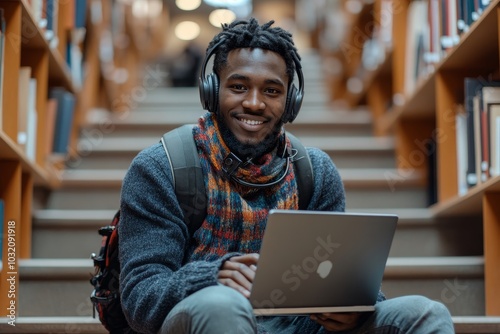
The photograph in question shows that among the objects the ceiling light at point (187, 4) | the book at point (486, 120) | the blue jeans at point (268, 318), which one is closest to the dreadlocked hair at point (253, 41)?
the blue jeans at point (268, 318)

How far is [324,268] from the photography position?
1.36 metres

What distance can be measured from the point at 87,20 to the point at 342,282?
2656mm

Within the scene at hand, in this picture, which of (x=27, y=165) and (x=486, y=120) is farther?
(x=27, y=165)

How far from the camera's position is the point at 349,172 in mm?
3150

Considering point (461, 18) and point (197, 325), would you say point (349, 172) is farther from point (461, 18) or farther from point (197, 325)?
point (197, 325)

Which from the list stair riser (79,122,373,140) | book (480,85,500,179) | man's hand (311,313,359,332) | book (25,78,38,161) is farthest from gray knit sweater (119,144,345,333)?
stair riser (79,122,373,140)

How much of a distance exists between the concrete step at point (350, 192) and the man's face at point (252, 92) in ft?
4.44

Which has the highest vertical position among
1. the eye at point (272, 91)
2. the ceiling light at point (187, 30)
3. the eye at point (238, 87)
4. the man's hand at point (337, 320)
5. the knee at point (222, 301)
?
the ceiling light at point (187, 30)

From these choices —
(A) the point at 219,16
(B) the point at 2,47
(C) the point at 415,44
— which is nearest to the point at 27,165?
(B) the point at 2,47

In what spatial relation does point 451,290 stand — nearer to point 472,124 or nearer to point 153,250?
point 472,124

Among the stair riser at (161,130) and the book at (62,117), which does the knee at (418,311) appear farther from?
the stair riser at (161,130)

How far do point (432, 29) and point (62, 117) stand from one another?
136 cm

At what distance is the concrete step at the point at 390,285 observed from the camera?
7.23 feet

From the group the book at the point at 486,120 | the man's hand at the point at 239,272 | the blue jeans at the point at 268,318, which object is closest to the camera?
the blue jeans at the point at 268,318
